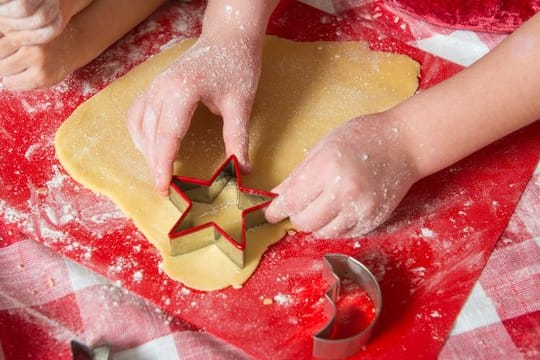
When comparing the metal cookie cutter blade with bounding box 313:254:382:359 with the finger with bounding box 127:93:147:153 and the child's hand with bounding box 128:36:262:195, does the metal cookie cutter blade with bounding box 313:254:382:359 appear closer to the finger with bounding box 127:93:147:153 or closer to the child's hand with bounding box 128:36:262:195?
the child's hand with bounding box 128:36:262:195

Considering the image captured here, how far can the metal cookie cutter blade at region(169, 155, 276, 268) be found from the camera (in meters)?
0.93

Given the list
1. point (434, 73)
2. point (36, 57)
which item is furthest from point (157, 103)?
point (434, 73)

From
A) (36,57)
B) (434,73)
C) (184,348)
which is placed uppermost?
(36,57)

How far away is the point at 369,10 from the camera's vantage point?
4.26 ft

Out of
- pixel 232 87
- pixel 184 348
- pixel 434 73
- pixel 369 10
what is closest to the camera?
pixel 184 348

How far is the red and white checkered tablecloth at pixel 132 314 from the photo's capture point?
912 millimetres

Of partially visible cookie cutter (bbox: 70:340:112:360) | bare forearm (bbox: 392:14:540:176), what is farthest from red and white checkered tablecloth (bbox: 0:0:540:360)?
bare forearm (bbox: 392:14:540:176)

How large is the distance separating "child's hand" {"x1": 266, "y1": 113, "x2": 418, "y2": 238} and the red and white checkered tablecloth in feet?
0.59

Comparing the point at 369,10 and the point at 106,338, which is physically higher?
the point at 369,10

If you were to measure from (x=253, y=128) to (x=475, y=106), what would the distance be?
0.33 meters

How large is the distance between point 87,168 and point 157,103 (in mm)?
148

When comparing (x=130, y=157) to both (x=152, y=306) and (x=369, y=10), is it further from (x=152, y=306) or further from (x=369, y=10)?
(x=369, y=10)

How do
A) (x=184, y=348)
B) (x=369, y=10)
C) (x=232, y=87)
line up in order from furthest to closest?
(x=369, y=10), (x=232, y=87), (x=184, y=348)

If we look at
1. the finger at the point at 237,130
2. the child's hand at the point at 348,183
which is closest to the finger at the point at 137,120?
the finger at the point at 237,130
